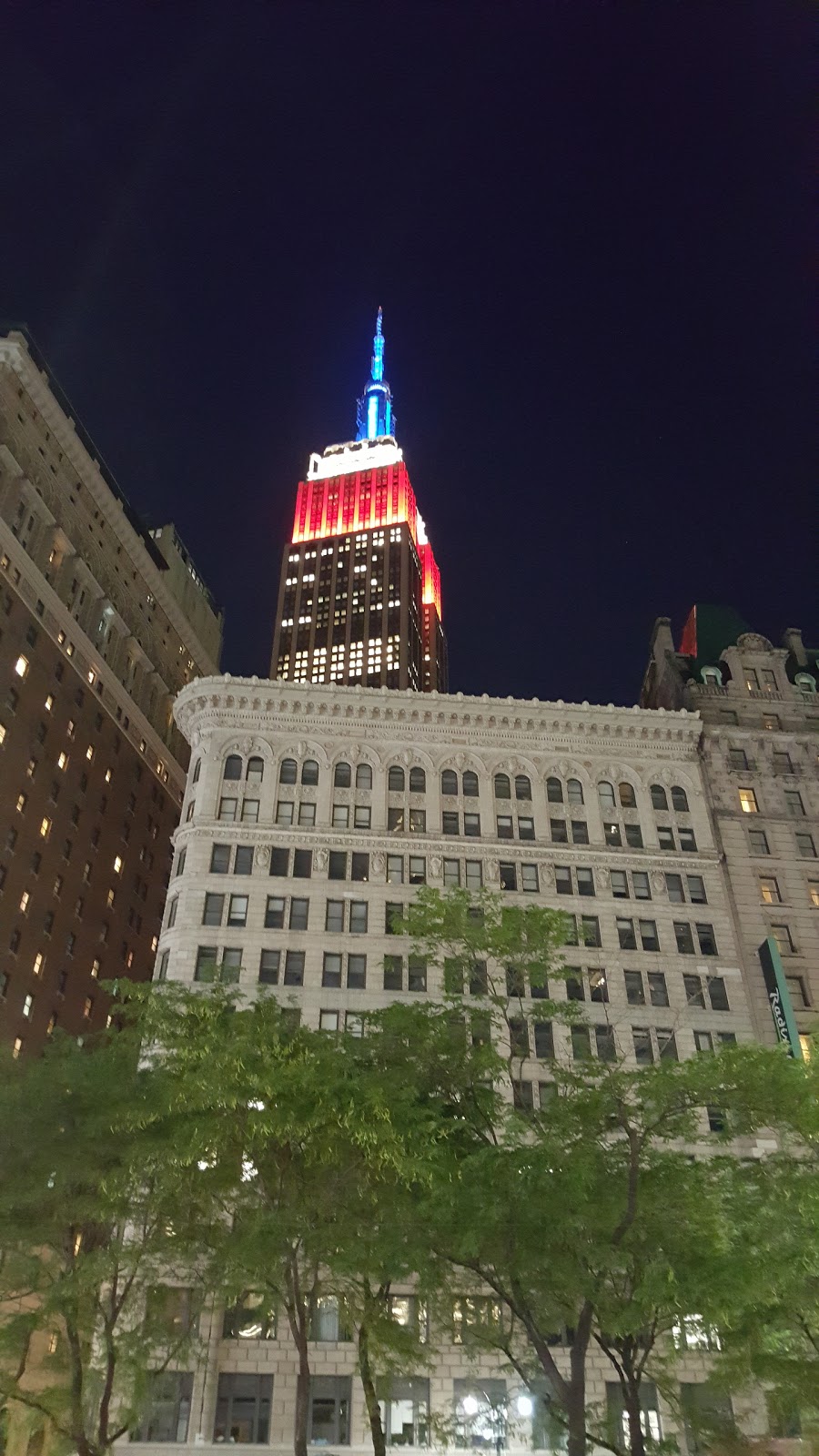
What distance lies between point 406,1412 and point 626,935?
80.3 ft

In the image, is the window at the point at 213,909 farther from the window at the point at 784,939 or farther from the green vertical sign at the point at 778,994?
the window at the point at 784,939

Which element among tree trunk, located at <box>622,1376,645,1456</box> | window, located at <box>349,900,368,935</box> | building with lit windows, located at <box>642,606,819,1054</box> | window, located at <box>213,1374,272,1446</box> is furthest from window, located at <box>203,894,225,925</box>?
tree trunk, located at <box>622,1376,645,1456</box>

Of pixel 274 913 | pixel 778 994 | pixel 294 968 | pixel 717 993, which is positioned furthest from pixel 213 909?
pixel 778 994

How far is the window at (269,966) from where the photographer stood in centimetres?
5197

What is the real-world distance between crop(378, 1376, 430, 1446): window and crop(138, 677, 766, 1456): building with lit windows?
0.47 feet

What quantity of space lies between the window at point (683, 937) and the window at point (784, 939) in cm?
447

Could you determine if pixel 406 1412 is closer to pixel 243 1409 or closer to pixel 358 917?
pixel 243 1409

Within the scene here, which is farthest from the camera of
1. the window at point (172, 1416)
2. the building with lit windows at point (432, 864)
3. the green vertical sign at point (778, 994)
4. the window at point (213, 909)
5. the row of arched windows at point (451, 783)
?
the row of arched windows at point (451, 783)

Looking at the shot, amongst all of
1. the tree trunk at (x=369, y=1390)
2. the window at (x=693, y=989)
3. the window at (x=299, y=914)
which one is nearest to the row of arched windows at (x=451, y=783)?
the window at (x=299, y=914)

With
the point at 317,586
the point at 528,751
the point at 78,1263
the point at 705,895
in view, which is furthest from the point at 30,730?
the point at 317,586

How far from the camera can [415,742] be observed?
6150 cm

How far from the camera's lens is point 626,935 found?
55.6 m

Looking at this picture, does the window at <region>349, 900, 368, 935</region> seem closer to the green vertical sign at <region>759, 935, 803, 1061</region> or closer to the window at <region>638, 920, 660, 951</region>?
the window at <region>638, 920, 660, 951</region>

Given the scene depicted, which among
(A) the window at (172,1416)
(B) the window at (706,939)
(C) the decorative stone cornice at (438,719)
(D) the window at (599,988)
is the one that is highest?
(C) the decorative stone cornice at (438,719)
